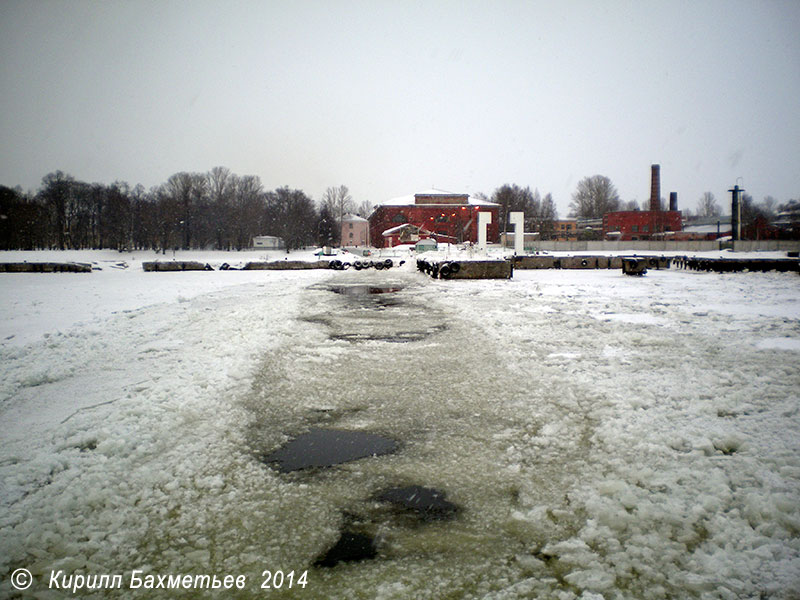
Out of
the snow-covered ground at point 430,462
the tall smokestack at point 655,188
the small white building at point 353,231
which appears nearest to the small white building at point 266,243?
the small white building at point 353,231

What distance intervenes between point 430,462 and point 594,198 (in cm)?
13665

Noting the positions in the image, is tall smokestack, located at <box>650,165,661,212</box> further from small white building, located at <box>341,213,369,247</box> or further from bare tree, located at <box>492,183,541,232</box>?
small white building, located at <box>341,213,369,247</box>

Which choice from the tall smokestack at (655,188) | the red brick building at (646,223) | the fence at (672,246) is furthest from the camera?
the red brick building at (646,223)

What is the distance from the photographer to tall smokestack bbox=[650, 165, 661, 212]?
272 ft

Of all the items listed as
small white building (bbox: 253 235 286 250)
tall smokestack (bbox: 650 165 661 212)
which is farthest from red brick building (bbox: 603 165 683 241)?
small white building (bbox: 253 235 286 250)

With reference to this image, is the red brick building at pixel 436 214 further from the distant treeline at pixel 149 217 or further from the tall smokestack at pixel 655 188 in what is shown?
the tall smokestack at pixel 655 188

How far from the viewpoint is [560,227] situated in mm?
116688

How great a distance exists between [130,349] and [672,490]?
27.5 ft

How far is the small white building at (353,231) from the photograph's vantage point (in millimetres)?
120875

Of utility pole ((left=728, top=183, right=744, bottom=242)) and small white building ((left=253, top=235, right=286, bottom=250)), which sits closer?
utility pole ((left=728, top=183, right=744, bottom=242))

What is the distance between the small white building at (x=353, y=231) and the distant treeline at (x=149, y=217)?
16.7 metres

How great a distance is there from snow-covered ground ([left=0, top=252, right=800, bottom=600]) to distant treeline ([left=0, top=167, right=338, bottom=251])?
227 ft

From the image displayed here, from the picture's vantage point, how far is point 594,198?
12775cm

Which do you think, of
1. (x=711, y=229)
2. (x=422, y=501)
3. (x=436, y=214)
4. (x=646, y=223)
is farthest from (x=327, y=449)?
(x=711, y=229)
